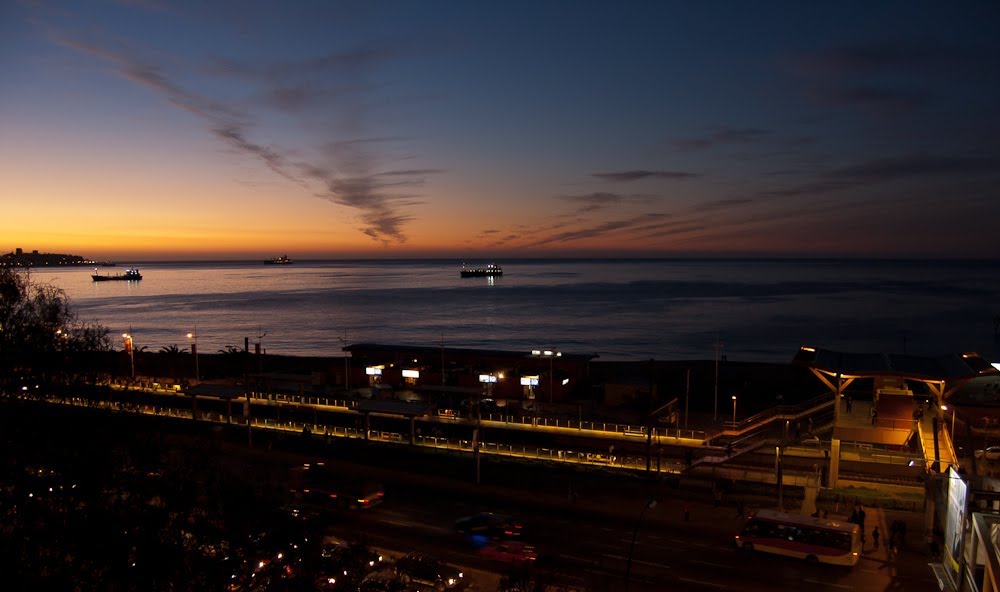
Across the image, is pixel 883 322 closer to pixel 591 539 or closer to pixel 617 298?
pixel 617 298

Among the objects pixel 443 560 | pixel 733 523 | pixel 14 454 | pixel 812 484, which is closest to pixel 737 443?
pixel 812 484

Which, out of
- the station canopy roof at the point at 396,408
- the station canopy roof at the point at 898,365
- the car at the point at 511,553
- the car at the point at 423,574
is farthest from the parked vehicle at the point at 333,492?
the station canopy roof at the point at 898,365

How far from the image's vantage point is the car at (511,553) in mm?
16094

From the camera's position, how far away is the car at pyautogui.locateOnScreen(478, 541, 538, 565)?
52.8 ft

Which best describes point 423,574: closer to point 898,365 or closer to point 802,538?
point 802,538

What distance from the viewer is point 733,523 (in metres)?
19.1

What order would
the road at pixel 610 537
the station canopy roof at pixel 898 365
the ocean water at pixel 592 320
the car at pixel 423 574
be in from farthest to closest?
the ocean water at pixel 592 320
the station canopy roof at pixel 898 365
the road at pixel 610 537
the car at pixel 423 574

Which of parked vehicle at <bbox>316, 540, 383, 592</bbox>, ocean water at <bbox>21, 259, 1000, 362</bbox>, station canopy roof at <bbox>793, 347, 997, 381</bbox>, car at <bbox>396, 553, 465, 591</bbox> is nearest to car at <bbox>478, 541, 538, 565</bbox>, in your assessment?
car at <bbox>396, 553, 465, 591</bbox>

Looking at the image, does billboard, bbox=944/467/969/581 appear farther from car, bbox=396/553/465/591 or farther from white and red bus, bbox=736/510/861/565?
car, bbox=396/553/465/591

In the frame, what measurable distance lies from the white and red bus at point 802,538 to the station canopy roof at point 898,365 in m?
7.51

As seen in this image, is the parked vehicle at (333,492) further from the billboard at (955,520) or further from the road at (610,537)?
the billboard at (955,520)

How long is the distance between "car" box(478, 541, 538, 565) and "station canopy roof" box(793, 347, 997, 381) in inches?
535

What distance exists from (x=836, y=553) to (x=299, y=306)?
366 feet

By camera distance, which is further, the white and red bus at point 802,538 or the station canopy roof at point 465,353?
the station canopy roof at point 465,353
